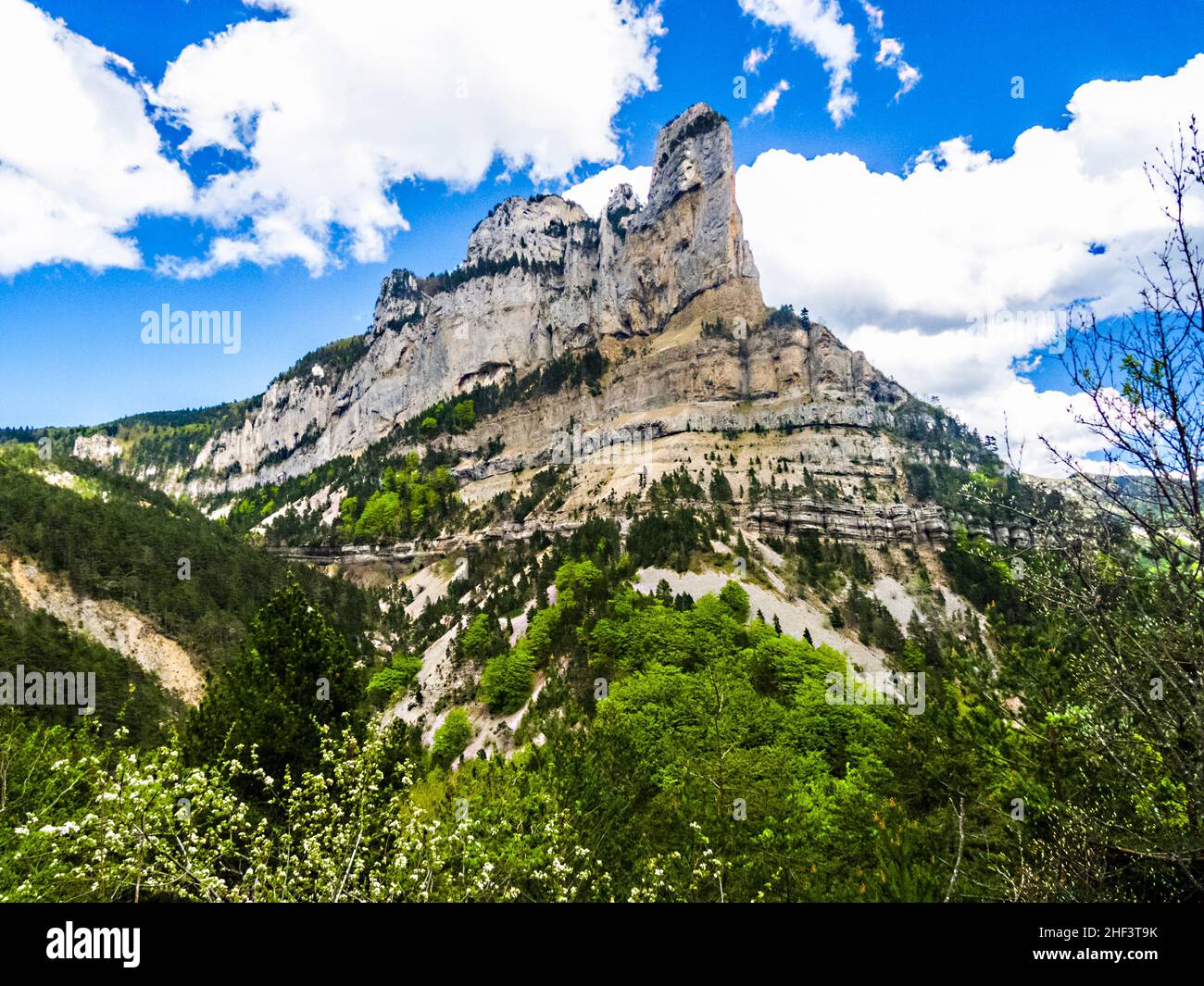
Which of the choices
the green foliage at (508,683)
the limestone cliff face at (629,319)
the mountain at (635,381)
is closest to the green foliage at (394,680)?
the green foliage at (508,683)

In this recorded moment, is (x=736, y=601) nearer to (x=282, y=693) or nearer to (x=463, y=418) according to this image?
(x=282, y=693)

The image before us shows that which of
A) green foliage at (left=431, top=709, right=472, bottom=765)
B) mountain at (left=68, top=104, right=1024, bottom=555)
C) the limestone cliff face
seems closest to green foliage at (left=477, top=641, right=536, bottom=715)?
green foliage at (left=431, top=709, right=472, bottom=765)

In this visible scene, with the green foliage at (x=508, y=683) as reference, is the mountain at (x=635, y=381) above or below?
above

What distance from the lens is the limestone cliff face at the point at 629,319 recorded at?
138 metres

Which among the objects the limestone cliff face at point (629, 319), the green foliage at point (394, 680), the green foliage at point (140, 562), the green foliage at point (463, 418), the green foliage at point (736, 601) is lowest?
the green foliage at point (394, 680)

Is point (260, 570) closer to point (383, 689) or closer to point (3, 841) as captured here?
point (383, 689)

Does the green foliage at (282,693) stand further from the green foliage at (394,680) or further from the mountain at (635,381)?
the mountain at (635,381)

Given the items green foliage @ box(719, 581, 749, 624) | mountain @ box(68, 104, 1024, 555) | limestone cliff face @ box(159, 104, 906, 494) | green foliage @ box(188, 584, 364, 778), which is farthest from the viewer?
limestone cliff face @ box(159, 104, 906, 494)

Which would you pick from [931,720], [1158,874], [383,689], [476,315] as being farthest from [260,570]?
[476,315]

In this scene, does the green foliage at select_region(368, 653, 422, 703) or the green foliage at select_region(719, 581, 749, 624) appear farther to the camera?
the green foliage at select_region(368, 653, 422, 703)

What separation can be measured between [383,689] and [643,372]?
363 ft

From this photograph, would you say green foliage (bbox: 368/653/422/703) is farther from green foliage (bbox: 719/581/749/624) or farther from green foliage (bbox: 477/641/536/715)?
green foliage (bbox: 719/581/749/624)

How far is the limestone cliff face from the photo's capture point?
138 metres

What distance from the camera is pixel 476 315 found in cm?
17850
